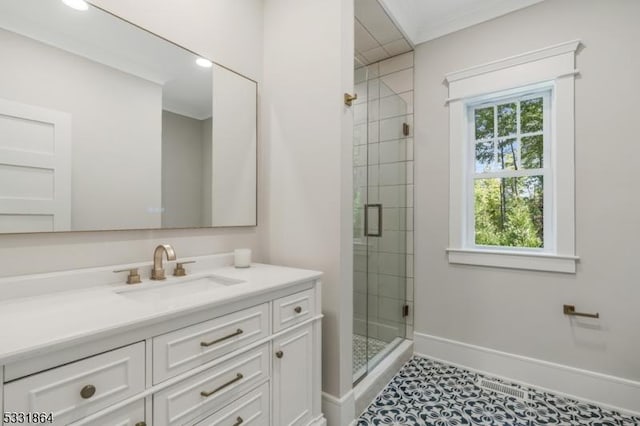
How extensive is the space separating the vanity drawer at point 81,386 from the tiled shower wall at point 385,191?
1.41m

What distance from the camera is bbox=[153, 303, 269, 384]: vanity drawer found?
0.90 meters

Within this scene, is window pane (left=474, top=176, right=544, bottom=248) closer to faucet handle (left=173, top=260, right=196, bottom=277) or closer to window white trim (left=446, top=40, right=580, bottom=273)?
window white trim (left=446, top=40, right=580, bottom=273)

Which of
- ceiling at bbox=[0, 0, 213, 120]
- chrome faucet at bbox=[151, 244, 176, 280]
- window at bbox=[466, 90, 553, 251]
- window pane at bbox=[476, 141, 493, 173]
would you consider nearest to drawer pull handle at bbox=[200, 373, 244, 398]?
chrome faucet at bbox=[151, 244, 176, 280]

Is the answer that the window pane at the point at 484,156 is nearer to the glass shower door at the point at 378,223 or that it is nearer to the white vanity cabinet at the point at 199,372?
the glass shower door at the point at 378,223

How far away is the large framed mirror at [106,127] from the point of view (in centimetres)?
108

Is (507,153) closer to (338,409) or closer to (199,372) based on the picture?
(338,409)

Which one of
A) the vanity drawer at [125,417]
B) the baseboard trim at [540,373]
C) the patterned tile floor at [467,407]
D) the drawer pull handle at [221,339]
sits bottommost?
the patterned tile floor at [467,407]

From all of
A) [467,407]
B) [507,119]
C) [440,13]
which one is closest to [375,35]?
[440,13]

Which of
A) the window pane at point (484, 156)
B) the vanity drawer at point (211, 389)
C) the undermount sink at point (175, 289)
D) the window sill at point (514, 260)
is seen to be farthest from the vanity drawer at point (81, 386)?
the window pane at point (484, 156)

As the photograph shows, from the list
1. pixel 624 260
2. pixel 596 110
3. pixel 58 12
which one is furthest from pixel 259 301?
pixel 596 110

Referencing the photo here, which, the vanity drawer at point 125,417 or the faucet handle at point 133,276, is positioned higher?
the faucet handle at point 133,276

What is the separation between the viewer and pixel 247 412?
3.83 feet

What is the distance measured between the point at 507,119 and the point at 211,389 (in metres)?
2.54

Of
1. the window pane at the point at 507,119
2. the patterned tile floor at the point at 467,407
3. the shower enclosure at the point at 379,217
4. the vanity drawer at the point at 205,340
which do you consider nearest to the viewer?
the vanity drawer at the point at 205,340
